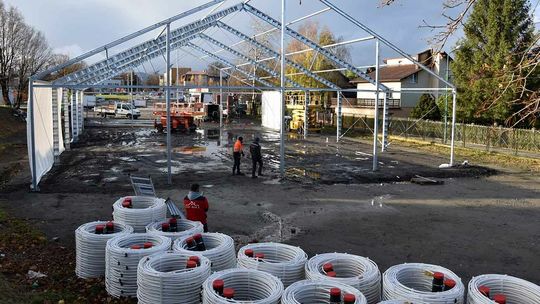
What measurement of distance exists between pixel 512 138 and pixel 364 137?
438 inches

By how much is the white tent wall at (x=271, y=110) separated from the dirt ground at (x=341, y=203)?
1653 cm

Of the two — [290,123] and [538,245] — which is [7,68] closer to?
[290,123]

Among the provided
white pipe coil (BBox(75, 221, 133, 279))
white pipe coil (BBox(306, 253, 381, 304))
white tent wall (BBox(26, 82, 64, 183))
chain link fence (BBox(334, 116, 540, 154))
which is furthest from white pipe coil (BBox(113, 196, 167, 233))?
chain link fence (BBox(334, 116, 540, 154))

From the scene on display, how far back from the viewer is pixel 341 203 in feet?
47.9

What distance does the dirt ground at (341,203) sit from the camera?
1052 centimetres

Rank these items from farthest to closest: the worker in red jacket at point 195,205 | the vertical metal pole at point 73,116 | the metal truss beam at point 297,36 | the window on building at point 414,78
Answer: the window on building at point 414,78 < the vertical metal pole at point 73,116 < the metal truss beam at point 297,36 < the worker in red jacket at point 195,205

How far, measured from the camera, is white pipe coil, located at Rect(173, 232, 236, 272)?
746 cm

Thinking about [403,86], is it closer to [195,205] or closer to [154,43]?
[154,43]

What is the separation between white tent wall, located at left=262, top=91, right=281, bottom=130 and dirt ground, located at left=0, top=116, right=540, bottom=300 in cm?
1653

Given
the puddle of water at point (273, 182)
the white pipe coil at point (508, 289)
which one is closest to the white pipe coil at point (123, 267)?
the white pipe coil at point (508, 289)

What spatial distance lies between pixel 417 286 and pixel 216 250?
308 centimetres

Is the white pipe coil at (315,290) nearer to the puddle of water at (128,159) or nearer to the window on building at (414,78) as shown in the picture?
the puddle of water at (128,159)

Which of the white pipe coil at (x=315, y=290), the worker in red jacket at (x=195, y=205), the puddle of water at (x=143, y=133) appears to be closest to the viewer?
the white pipe coil at (x=315, y=290)

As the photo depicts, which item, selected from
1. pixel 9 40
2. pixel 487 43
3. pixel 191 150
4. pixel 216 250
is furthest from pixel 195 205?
pixel 9 40
